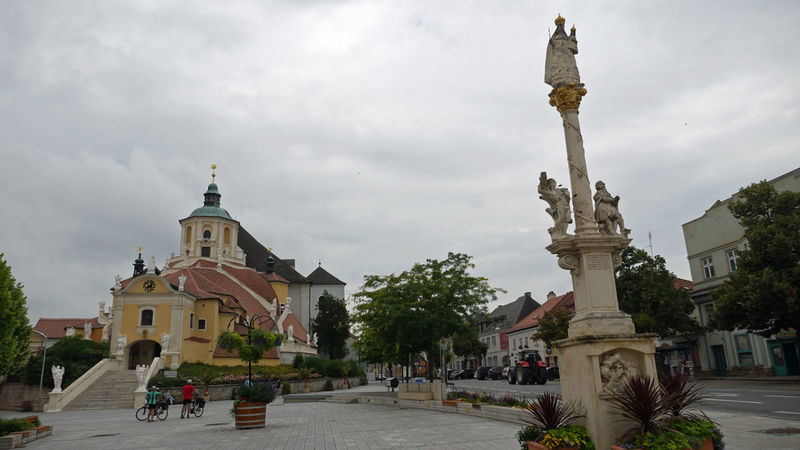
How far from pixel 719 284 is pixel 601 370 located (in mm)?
34293

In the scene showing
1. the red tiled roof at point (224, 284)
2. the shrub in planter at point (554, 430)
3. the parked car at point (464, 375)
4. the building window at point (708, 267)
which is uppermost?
the red tiled roof at point (224, 284)

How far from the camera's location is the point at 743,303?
26.3 m

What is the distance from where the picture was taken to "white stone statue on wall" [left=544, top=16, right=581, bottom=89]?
10508 mm

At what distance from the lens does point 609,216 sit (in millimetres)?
9633

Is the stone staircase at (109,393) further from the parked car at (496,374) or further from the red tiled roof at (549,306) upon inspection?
the red tiled roof at (549,306)

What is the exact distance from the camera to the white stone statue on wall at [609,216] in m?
9.62

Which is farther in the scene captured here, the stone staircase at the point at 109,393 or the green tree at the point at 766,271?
the stone staircase at the point at 109,393

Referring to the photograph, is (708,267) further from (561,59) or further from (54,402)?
(54,402)

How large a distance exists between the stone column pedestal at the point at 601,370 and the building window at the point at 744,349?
101 feet

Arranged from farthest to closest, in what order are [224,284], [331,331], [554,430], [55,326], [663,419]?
[331,331] → [55,326] → [224,284] → [554,430] → [663,419]

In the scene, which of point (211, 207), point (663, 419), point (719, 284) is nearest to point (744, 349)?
point (719, 284)

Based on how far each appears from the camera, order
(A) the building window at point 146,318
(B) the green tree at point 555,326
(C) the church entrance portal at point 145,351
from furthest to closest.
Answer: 1. (C) the church entrance portal at point 145,351
2. (A) the building window at point 146,318
3. (B) the green tree at point 555,326

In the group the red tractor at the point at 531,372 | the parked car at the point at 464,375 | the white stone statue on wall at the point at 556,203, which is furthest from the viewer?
the parked car at the point at 464,375

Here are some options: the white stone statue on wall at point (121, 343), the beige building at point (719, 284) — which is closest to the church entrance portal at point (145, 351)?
the white stone statue on wall at point (121, 343)
